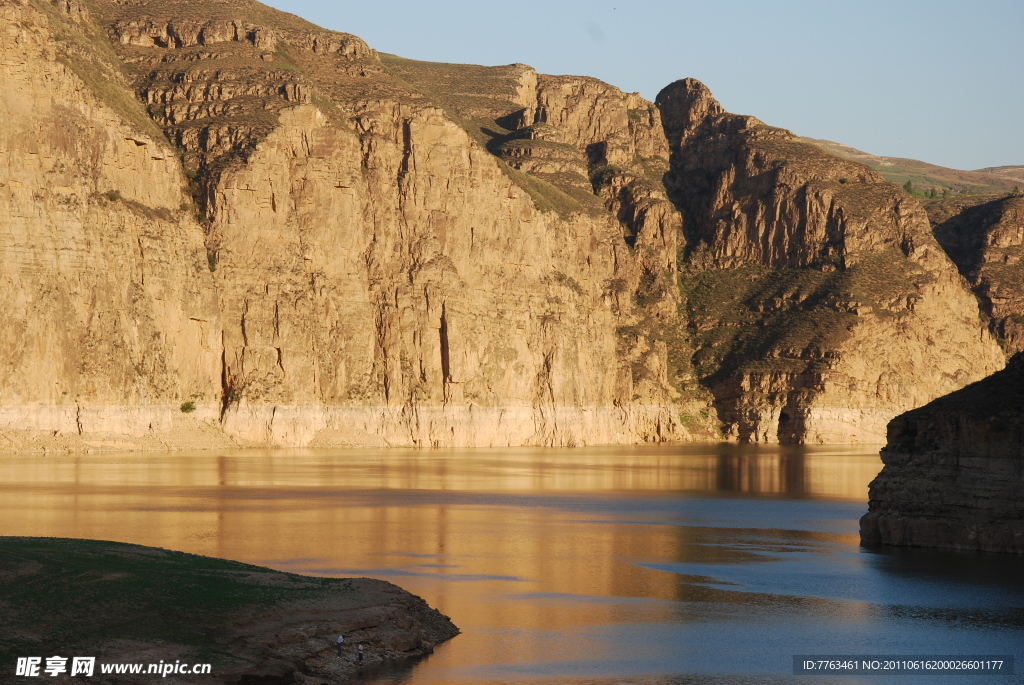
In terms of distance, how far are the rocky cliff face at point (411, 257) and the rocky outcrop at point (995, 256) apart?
9308 millimetres

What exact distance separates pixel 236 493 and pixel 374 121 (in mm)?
73239

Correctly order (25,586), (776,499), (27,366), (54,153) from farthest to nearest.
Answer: (54,153), (27,366), (776,499), (25,586)

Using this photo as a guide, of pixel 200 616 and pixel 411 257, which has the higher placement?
pixel 411 257

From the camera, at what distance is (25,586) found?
22891 millimetres

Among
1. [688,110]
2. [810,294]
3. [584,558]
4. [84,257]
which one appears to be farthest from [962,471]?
[688,110]

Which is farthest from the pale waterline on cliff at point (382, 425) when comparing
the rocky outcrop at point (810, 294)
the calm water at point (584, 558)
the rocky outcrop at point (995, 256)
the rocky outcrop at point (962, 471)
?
the rocky outcrop at point (962, 471)

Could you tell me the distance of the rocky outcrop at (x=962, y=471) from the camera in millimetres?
37250

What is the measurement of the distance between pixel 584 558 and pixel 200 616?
62.6ft

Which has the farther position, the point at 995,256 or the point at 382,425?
the point at 995,256

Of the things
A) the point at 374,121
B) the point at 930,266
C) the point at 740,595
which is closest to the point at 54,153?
the point at 374,121

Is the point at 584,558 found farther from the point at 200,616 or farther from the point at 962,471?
the point at 200,616

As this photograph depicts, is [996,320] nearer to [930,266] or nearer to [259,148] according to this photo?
[930,266]

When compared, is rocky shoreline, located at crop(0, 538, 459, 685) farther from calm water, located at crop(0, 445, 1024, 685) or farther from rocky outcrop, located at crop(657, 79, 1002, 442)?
rocky outcrop, located at crop(657, 79, 1002, 442)

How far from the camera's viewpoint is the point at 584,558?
40469mm
